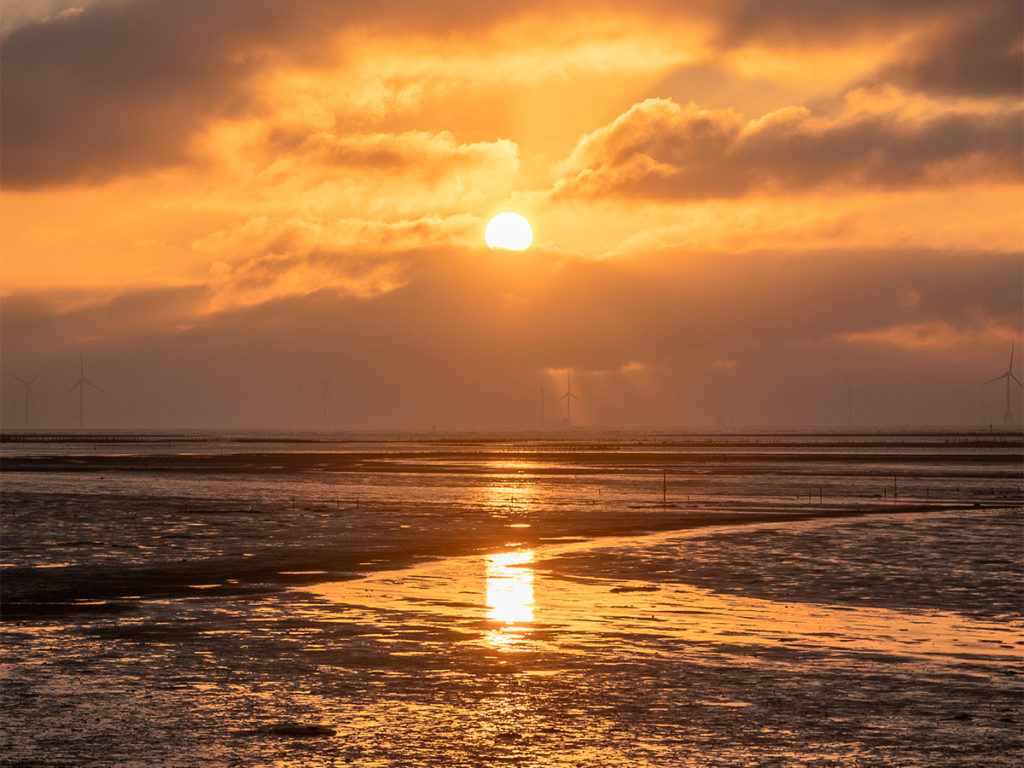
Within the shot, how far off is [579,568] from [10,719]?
2239 centimetres

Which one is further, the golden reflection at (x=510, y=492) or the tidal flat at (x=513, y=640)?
the golden reflection at (x=510, y=492)

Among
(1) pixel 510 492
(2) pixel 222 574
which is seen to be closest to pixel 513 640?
(2) pixel 222 574

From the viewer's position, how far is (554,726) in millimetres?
17391

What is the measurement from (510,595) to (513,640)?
7.10 meters

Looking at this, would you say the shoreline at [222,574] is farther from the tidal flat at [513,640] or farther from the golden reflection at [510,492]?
the golden reflection at [510,492]

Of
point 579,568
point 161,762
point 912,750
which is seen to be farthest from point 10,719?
point 579,568

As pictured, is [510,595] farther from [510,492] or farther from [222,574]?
[510,492]

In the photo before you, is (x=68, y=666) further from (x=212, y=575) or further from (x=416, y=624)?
(x=212, y=575)

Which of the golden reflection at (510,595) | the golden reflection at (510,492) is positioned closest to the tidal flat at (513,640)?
the golden reflection at (510,595)

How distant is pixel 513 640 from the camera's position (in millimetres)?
24391

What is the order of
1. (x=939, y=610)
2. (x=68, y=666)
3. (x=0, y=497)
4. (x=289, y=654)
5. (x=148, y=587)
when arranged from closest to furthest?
1. (x=68, y=666)
2. (x=289, y=654)
3. (x=939, y=610)
4. (x=148, y=587)
5. (x=0, y=497)

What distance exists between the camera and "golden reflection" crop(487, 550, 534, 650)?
25156 mm

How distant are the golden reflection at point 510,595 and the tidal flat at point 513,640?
16cm

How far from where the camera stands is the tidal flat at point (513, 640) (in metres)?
16.6
